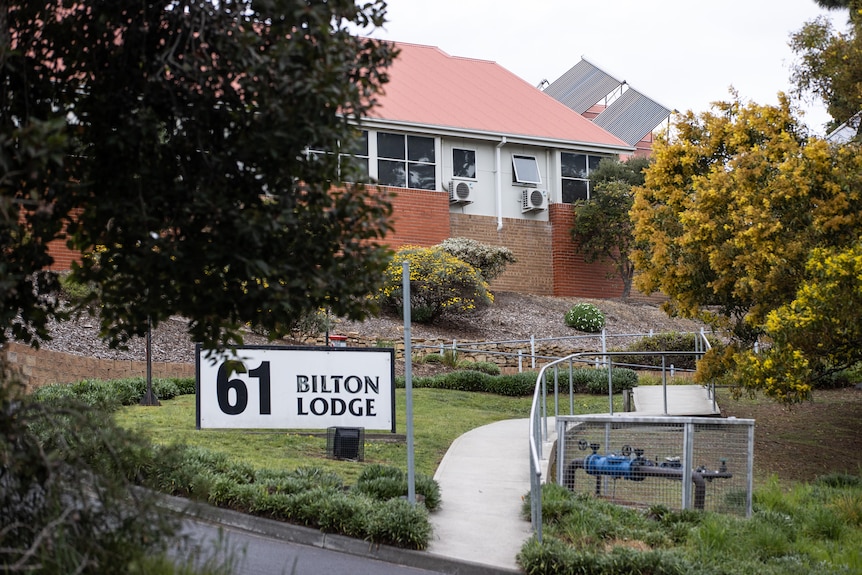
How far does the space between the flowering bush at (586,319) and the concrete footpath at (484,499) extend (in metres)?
14.7

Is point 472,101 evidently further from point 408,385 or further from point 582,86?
point 408,385

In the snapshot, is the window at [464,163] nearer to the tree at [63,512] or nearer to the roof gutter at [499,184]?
the roof gutter at [499,184]

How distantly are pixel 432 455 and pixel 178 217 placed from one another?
8406 millimetres

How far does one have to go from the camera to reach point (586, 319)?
29.4m

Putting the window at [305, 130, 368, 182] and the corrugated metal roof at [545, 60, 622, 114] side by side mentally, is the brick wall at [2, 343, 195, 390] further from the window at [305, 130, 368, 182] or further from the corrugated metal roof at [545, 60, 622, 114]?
the corrugated metal roof at [545, 60, 622, 114]

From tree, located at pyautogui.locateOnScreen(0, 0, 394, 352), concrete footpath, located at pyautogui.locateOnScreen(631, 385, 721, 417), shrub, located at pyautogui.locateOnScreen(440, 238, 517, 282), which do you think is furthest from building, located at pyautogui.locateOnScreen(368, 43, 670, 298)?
tree, located at pyautogui.locateOnScreen(0, 0, 394, 352)

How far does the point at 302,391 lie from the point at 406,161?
1991cm

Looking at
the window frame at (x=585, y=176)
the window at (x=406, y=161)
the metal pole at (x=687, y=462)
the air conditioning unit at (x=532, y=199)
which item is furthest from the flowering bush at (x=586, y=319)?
the metal pole at (x=687, y=462)

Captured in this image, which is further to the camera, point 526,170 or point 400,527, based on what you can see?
point 526,170

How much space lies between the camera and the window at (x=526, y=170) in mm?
34000

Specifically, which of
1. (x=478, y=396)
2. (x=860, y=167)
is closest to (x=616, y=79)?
(x=478, y=396)

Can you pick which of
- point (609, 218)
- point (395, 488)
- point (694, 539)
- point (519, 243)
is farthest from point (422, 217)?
point (694, 539)

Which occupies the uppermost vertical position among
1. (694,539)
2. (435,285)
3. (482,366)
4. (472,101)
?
(472,101)

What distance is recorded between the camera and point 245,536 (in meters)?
8.84
